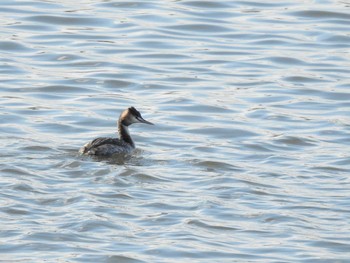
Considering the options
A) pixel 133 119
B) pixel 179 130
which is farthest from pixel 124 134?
pixel 179 130

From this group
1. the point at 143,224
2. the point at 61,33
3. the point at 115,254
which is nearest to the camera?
the point at 115,254

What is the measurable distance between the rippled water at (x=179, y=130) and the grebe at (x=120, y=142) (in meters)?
0.16

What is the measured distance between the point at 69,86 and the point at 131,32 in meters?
3.46

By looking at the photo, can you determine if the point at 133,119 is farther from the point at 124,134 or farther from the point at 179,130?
the point at 179,130

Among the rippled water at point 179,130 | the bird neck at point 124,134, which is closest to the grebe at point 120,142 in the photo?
the bird neck at point 124,134

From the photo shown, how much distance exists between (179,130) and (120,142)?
118 cm

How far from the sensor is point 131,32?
2048 cm

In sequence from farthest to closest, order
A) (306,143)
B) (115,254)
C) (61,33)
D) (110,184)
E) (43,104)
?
(61,33)
(43,104)
(306,143)
(110,184)
(115,254)

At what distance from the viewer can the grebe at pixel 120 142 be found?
45.7 feet

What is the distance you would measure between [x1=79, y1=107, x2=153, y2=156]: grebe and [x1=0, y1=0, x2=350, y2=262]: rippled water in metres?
0.16

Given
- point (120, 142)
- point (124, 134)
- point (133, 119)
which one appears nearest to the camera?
point (120, 142)

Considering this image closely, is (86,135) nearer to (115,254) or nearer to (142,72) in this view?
(142,72)

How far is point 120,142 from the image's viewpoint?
1450 cm

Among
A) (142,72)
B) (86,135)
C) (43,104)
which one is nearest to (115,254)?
(86,135)
